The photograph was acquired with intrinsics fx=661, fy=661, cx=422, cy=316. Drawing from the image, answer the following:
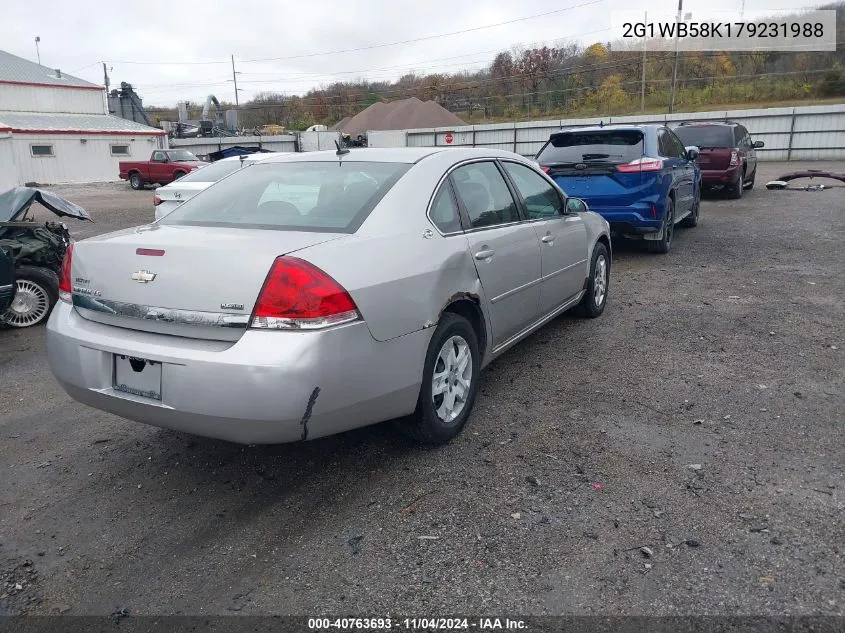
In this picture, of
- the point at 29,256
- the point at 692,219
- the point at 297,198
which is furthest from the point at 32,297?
the point at 692,219

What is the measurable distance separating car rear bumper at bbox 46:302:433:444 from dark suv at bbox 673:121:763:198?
1290 cm

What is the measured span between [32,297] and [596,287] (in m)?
5.56

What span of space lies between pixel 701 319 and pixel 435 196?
3490 mm

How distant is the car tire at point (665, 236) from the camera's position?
9.04 metres

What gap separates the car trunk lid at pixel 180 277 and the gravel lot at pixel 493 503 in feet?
3.03

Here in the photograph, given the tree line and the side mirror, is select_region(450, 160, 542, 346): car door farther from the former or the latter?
Answer: the tree line

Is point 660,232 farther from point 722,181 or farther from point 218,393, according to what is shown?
point 218,393

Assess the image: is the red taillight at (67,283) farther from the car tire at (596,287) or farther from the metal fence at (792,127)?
the metal fence at (792,127)

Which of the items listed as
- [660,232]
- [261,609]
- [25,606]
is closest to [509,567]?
[261,609]

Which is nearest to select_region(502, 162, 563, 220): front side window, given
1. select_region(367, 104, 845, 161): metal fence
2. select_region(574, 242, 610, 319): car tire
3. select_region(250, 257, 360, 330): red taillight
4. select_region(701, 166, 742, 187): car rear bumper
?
select_region(574, 242, 610, 319): car tire

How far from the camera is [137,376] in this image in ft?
9.80

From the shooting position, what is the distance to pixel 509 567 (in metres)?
2.65

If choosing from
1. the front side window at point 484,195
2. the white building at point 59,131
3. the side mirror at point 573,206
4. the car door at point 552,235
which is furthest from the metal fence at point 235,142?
the front side window at point 484,195

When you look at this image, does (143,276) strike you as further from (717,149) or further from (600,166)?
(717,149)
